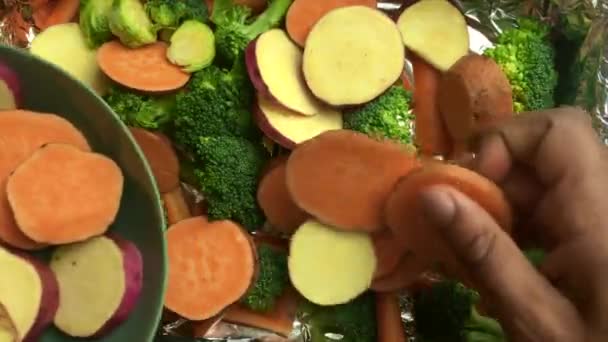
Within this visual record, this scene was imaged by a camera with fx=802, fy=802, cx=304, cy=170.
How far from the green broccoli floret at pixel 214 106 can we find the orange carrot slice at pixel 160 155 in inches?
0.9

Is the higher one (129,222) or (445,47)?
(445,47)

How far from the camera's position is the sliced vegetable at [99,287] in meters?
0.93

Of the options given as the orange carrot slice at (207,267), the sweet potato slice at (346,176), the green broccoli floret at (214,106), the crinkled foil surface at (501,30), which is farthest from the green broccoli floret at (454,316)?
the green broccoli floret at (214,106)

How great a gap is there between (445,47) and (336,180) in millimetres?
276

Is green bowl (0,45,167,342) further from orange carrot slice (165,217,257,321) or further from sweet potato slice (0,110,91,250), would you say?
orange carrot slice (165,217,257,321)

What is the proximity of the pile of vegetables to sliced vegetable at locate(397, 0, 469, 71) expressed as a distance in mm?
510

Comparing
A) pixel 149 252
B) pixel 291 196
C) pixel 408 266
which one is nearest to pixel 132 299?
pixel 149 252

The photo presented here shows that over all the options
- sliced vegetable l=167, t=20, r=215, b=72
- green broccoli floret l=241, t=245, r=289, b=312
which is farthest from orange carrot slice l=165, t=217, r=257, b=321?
sliced vegetable l=167, t=20, r=215, b=72

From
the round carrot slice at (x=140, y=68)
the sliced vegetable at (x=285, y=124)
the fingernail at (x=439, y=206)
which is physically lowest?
the sliced vegetable at (x=285, y=124)

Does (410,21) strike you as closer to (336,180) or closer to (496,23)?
(496,23)

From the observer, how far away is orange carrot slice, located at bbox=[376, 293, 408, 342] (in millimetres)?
1149

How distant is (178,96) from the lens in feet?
3.86

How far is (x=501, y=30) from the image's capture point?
1273mm

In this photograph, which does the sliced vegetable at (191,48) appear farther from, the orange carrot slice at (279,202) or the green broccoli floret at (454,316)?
the green broccoli floret at (454,316)
